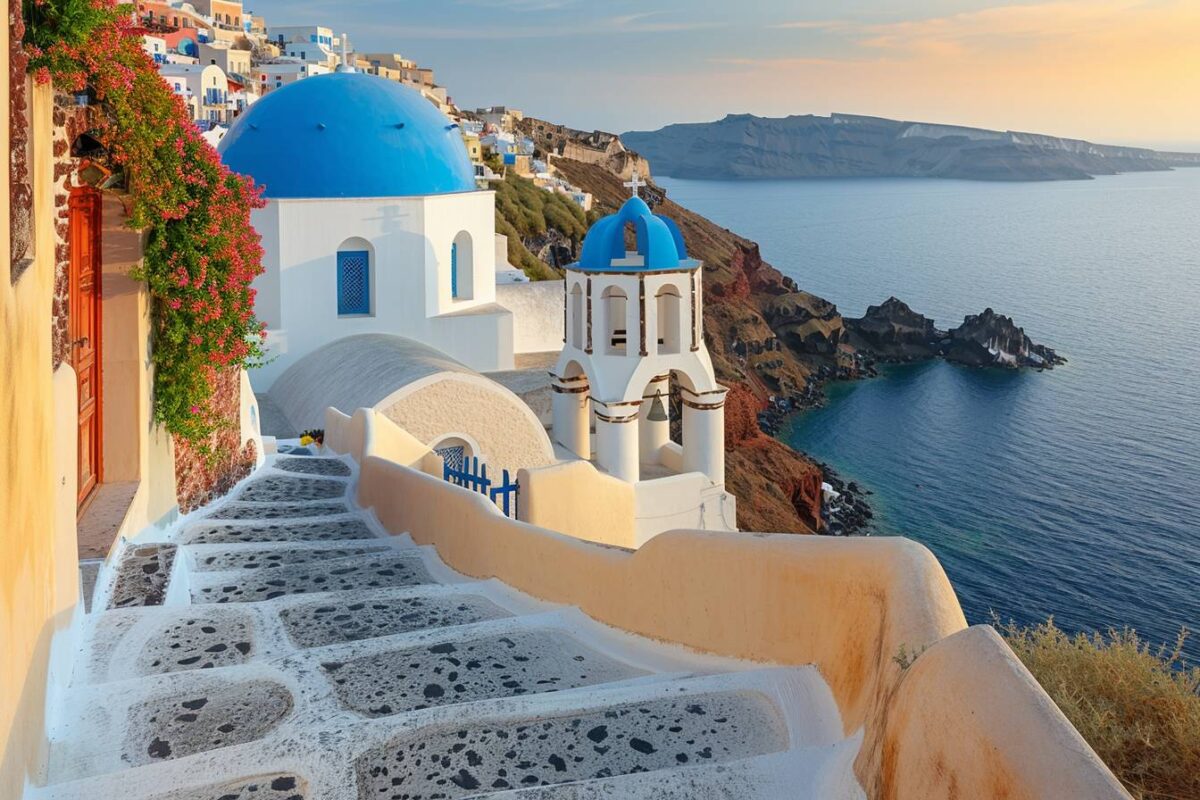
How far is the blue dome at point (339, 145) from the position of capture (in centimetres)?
1452

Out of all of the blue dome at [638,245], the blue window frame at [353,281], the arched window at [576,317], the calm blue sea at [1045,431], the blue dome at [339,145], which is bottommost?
the calm blue sea at [1045,431]

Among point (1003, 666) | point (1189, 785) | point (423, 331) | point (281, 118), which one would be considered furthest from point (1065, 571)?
point (1003, 666)

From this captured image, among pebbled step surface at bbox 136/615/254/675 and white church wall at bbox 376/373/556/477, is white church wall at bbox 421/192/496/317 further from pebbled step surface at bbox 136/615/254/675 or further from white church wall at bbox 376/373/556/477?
pebbled step surface at bbox 136/615/254/675

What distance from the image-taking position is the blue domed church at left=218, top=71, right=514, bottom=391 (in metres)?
14.5

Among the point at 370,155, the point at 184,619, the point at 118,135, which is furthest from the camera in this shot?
the point at 370,155

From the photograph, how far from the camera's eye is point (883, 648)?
8.96 ft

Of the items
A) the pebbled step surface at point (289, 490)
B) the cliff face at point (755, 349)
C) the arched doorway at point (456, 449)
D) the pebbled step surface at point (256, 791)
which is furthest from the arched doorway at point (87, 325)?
the cliff face at point (755, 349)

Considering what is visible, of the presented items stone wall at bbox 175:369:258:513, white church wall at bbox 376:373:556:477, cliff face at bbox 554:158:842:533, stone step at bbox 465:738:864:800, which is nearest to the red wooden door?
stone wall at bbox 175:369:258:513

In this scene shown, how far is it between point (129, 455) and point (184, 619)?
196 cm

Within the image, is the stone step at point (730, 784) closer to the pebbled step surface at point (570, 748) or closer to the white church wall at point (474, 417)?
the pebbled step surface at point (570, 748)

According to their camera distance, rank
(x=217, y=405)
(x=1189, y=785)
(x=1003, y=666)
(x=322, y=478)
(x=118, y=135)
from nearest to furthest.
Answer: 1. (x=1003, y=666)
2. (x=1189, y=785)
3. (x=118, y=135)
4. (x=217, y=405)
5. (x=322, y=478)

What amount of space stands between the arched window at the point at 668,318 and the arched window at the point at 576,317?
3.36ft

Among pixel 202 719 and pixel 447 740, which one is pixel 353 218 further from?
pixel 447 740

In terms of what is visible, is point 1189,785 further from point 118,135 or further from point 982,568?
point 982,568
